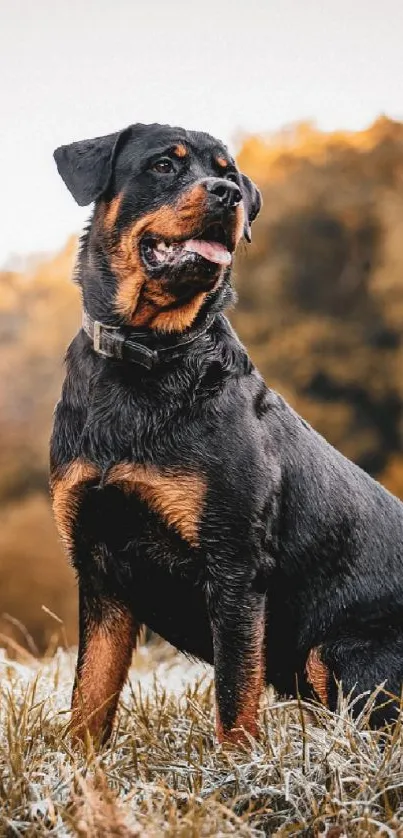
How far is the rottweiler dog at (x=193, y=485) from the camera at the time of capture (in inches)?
132

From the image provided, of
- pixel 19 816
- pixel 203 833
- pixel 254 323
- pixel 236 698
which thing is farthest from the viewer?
pixel 254 323

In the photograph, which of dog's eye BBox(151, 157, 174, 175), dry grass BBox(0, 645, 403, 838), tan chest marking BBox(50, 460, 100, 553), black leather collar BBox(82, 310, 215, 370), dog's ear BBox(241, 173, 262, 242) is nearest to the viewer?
dry grass BBox(0, 645, 403, 838)

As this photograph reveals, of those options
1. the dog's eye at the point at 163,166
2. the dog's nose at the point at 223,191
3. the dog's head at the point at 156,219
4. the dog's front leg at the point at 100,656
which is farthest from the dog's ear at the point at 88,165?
the dog's front leg at the point at 100,656

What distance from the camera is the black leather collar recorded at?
3543 millimetres

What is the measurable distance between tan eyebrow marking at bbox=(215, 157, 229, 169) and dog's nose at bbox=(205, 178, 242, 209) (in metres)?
0.41

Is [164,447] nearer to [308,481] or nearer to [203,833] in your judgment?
[308,481]

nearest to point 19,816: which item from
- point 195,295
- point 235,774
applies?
point 235,774

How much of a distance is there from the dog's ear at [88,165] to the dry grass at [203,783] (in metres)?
1.90

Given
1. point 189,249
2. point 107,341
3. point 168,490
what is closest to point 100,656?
point 168,490

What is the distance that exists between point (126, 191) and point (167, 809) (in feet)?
7.04

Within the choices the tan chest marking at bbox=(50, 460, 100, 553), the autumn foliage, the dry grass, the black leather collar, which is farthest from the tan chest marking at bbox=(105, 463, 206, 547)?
the autumn foliage

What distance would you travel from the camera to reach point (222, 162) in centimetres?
391

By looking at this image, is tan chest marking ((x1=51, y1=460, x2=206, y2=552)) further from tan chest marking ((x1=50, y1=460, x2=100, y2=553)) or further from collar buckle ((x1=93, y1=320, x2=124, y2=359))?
collar buckle ((x1=93, y1=320, x2=124, y2=359))

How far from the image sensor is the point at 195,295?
362cm
